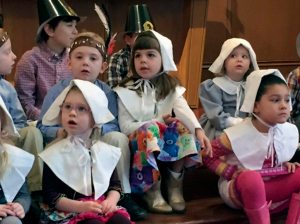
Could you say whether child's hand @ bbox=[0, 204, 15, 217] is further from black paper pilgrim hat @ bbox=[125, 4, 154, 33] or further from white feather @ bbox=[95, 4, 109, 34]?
white feather @ bbox=[95, 4, 109, 34]

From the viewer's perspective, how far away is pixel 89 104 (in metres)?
1.70

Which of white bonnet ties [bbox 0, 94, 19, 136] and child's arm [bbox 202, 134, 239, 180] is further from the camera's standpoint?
child's arm [bbox 202, 134, 239, 180]

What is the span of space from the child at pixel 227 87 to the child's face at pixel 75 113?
722 millimetres

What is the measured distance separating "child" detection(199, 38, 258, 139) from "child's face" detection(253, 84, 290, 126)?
1.09 ft

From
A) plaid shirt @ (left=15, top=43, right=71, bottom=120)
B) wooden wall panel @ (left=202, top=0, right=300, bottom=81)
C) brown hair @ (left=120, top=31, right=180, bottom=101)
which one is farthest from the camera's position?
wooden wall panel @ (left=202, top=0, right=300, bottom=81)

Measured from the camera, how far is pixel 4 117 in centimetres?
168

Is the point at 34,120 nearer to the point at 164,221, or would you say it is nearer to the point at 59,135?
the point at 59,135

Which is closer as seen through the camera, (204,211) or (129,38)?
(204,211)

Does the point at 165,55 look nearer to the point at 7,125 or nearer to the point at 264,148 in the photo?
the point at 264,148

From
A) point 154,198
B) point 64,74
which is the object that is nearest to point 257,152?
point 154,198

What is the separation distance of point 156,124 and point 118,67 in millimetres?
616

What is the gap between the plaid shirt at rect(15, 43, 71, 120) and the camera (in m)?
2.21

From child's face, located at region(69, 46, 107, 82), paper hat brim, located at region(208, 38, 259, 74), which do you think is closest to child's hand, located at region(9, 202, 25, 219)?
child's face, located at region(69, 46, 107, 82)

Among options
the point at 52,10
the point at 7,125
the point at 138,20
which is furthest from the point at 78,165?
the point at 138,20
